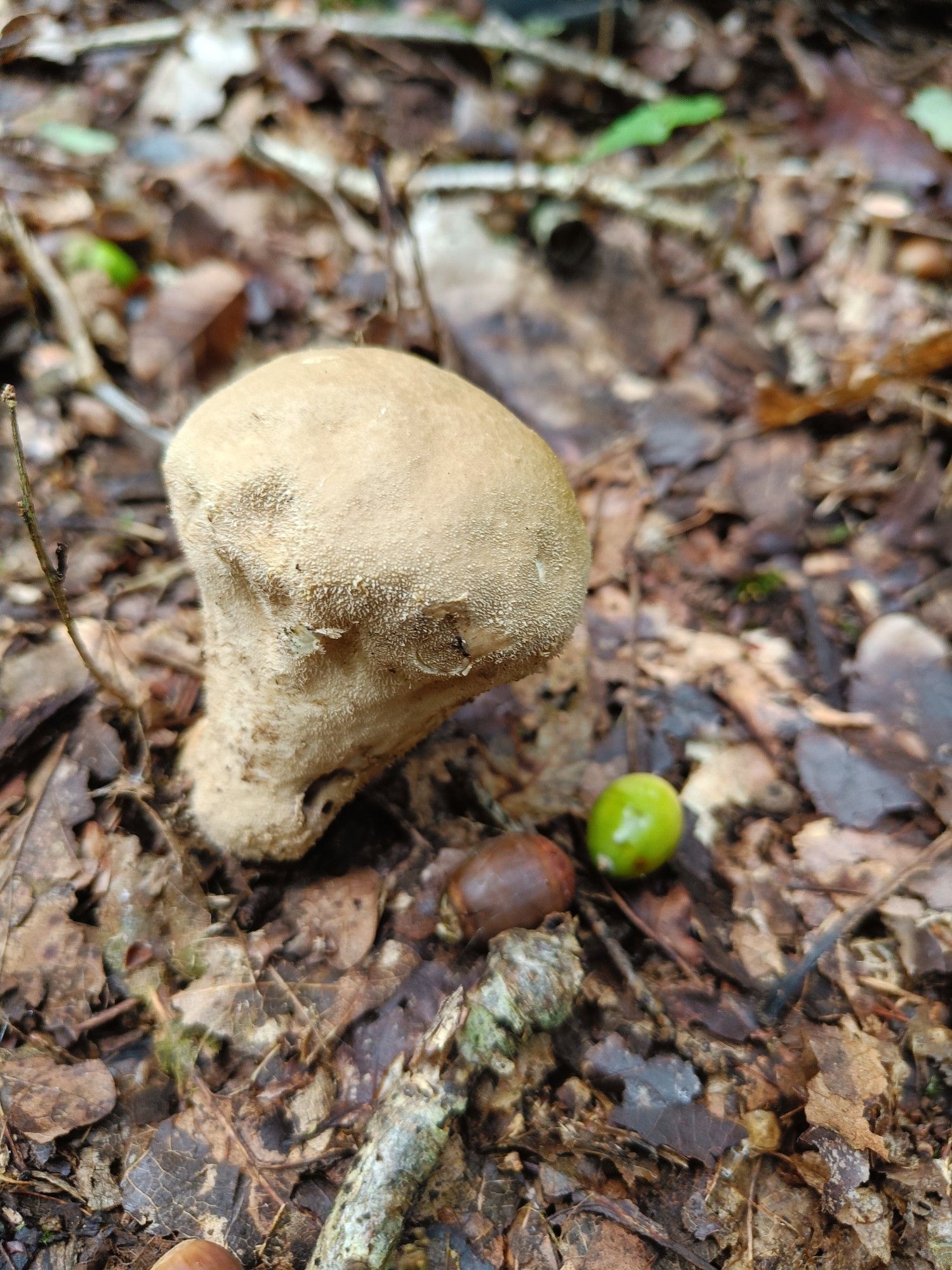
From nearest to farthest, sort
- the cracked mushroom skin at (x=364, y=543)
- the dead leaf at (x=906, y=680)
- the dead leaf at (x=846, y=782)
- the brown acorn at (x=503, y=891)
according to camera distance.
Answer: the cracked mushroom skin at (x=364, y=543), the brown acorn at (x=503, y=891), the dead leaf at (x=846, y=782), the dead leaf at (x=906, y=680)

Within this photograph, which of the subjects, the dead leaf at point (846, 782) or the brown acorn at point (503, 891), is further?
the dead leaf at point (846, 782)

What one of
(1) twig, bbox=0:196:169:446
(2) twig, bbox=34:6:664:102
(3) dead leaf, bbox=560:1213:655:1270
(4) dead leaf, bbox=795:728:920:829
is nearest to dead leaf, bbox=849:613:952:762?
(4) dead leaf, bbox=795:728:920:829

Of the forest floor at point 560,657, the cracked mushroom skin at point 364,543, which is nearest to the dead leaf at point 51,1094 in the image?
the forest floor at point 560,657

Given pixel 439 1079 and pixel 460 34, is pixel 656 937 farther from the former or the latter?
pixel 460 34

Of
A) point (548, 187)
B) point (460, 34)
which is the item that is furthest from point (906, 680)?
point (460, 34)

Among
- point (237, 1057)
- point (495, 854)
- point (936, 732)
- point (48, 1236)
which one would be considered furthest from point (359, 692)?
point (936, 732)

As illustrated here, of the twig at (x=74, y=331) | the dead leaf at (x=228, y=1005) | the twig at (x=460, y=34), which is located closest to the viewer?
the dead leaf at (x=228, y=1005)

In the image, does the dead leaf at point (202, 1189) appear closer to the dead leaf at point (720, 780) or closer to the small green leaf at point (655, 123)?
the dead leaf at point (720, 780)
